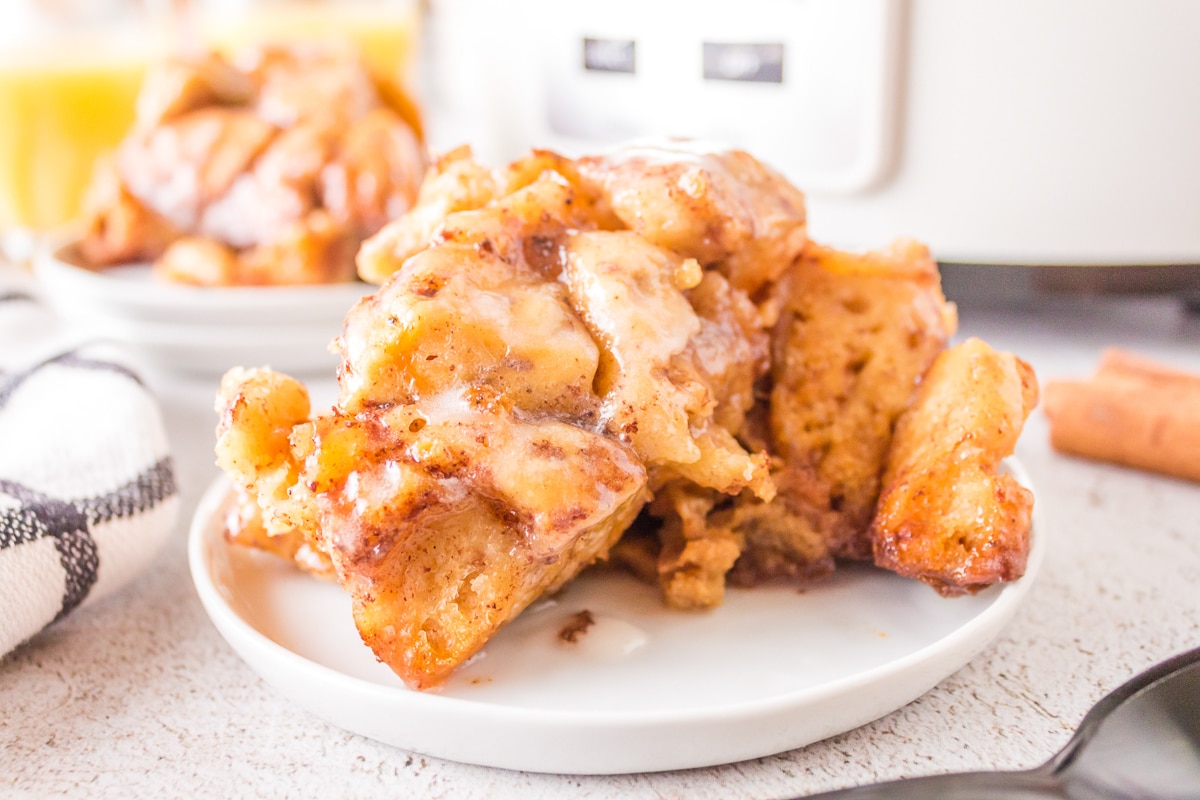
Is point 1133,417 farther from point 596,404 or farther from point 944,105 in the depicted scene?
point 596,404

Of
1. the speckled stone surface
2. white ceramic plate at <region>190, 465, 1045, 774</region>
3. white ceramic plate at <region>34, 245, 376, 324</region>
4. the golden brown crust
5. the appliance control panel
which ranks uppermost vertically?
the appliance control panel

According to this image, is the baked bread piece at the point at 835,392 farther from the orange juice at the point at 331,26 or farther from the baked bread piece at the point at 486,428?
the orange juice at the point at 331,26

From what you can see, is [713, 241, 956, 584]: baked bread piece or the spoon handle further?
[713, 241, 956, 584]: baked bread piece

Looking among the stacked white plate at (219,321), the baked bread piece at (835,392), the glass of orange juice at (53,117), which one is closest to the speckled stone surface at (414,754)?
the baked bread piece at (835,392)

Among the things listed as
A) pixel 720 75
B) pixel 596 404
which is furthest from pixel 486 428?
pixel 720 75

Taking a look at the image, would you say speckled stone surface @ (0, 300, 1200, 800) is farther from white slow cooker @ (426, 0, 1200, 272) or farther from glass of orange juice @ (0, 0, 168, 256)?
glass of orange juice @ (0, 0, 168, 256)

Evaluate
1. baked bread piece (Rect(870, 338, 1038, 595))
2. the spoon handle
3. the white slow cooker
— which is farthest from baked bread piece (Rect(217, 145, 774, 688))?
the white slow cooker
